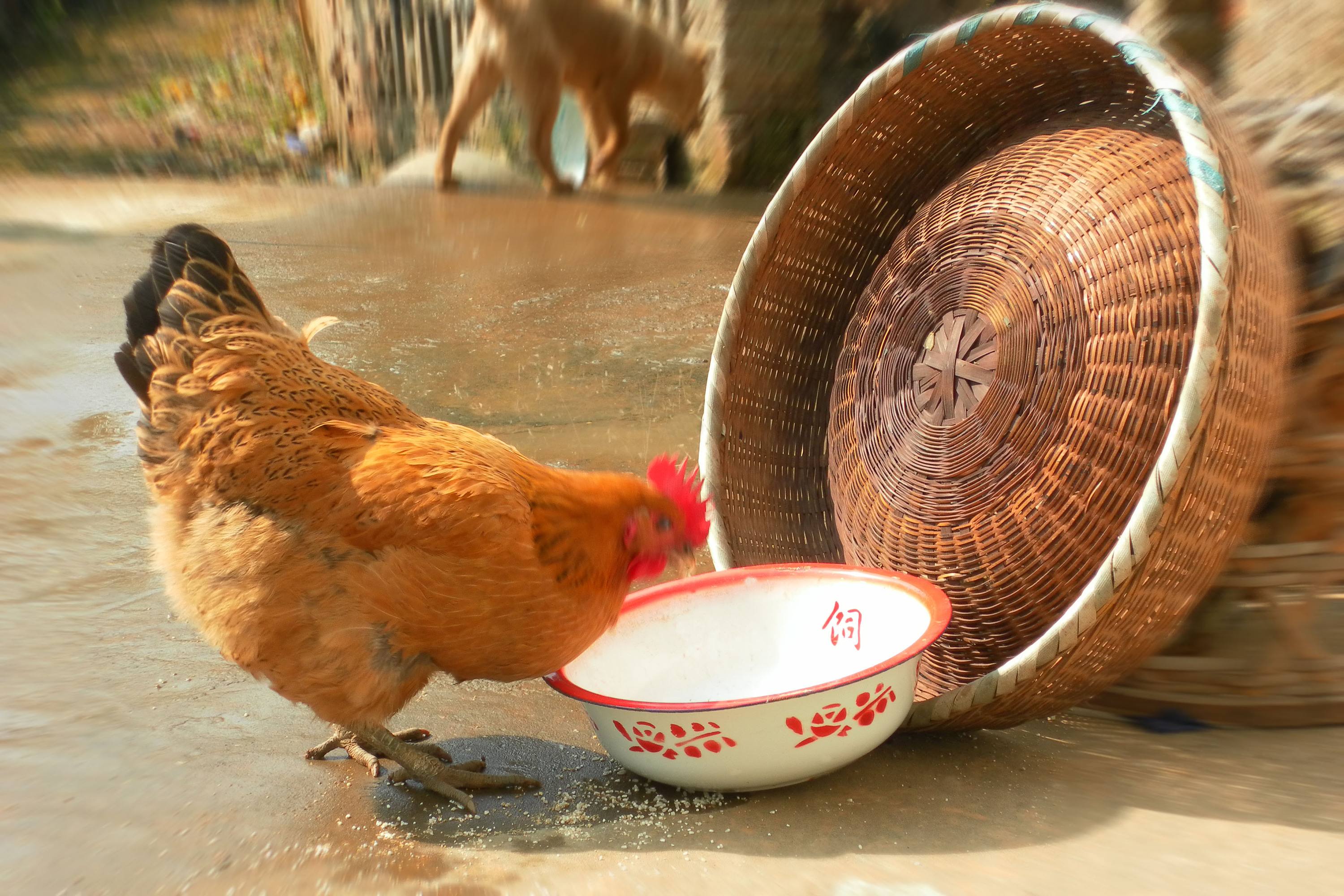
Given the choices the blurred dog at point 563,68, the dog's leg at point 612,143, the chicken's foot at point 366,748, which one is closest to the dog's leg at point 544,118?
the blurred dog at point 563,68

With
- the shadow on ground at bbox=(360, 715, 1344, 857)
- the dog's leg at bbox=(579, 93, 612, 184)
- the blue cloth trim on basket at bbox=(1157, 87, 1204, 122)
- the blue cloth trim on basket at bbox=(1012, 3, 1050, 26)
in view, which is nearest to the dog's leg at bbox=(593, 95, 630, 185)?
the dog's leg at bbox=(579, 93, 612, 184)

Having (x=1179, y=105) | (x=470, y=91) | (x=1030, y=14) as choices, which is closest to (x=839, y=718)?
(x=1179, y=105)

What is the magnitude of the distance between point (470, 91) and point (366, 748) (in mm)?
6034

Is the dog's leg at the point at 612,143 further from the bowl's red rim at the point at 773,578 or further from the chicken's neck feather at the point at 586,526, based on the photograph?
the chicken's neck feather at the point at 586,526

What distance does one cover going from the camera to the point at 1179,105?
1.97 meters

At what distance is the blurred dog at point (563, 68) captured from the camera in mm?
7184

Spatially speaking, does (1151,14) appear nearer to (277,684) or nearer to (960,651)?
(960,651)

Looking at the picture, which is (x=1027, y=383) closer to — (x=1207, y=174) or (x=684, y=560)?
(x=1207, y=174)

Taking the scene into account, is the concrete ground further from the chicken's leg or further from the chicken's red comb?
the chicken's red comb

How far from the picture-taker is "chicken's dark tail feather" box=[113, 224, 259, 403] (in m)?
2.30

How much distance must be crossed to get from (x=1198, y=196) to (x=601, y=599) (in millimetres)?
1305

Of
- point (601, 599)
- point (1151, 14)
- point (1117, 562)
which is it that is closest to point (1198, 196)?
point (1117, 562)

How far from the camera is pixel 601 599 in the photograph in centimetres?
223

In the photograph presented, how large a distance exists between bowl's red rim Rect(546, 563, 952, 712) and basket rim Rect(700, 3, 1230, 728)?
15 cm
